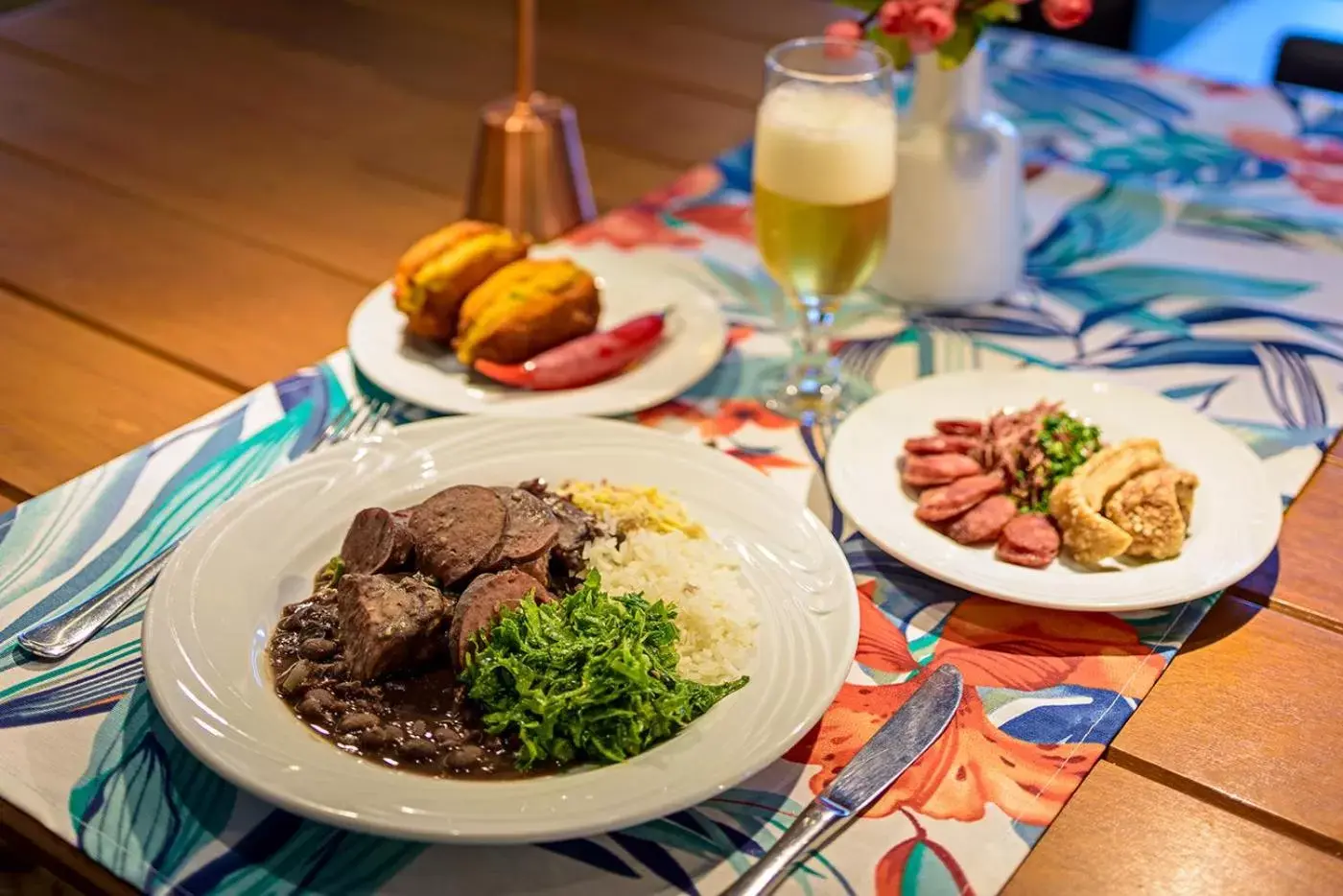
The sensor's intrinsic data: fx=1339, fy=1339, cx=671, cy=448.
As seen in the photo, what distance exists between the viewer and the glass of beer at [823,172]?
4.66 feet

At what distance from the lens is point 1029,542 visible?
1238 millimetres

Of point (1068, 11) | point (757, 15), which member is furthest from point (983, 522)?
point (757, 15)

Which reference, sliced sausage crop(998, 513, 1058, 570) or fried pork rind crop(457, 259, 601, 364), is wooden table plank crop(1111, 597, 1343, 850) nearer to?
sliced sausage crop(998, 513, 1058, 570)

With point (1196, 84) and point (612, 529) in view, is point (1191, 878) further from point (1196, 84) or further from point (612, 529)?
point (1196, 84)

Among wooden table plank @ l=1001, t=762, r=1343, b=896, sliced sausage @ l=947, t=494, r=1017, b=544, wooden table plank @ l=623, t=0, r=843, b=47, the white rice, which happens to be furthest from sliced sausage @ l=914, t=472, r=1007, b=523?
wooden table plank @ l=623, t=0, r=843, b=47

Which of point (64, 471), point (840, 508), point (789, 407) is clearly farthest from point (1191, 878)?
point (64, 471)

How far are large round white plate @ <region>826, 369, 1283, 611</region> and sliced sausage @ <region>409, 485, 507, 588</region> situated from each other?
351 mm

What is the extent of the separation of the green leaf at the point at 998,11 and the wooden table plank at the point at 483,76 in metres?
0.65

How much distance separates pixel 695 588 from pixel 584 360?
1.57 feet

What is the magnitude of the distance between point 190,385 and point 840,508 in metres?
0.76

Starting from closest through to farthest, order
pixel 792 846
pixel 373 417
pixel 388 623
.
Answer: pixel 792 846 < pixel 388 623 < pixel 373 417

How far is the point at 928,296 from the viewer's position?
1.73 m

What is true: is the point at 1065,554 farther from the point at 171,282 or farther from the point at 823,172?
the point at 171,282

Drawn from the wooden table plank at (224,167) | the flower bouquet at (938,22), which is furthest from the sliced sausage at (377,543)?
the flower bouquet at (938,22)
